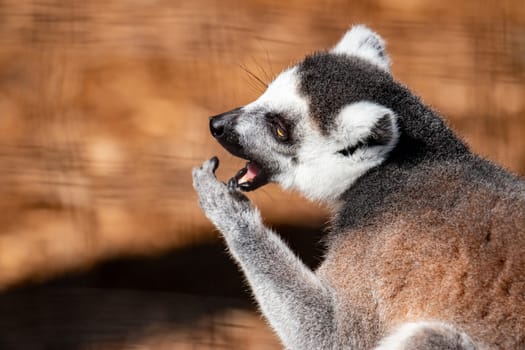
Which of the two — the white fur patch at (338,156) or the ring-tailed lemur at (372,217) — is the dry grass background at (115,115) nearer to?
the ring-tailed lemur at (372,217)

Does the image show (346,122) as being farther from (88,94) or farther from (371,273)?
(88,94)

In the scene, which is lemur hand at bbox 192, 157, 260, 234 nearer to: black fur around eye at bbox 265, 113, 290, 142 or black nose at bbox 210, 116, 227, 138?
black nose at bbox 210, 116, 227, 138

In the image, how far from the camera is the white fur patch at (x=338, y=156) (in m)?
3.74

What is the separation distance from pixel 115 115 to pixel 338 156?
164cm

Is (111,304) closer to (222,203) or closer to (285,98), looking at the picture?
(222,203)

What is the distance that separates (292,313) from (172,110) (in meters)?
1.82

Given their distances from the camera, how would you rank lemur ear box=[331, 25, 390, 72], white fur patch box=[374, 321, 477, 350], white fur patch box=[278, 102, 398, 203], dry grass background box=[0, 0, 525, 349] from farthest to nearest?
1. dry grass background box=[0, 0, 525, 349]
2. lemur ear box=[331, 25, 390, 72]
3. white fur patch box=[278, 102, 398, 203]
4. white fur patch box=[374, 321, 477, 350]

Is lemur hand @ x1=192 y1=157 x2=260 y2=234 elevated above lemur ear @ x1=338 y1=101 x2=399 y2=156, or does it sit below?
below

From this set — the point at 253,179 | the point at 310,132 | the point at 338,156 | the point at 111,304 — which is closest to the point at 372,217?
the point at 338,156

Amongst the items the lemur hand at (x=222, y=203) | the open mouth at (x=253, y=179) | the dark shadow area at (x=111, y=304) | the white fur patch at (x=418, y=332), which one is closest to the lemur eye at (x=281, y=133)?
the open mouth at (x=253, y=179)

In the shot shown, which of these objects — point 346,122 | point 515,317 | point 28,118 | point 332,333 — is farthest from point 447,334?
point 28,118

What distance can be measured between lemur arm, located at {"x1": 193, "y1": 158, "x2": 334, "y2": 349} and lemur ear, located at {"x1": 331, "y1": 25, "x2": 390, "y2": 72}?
95 centimetres

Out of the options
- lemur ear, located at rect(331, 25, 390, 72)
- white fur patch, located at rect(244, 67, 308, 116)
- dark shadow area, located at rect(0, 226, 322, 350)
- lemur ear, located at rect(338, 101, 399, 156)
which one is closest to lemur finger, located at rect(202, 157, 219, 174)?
white fur patch, located at rect(244, 67, 308, 116)

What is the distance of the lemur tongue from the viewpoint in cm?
402
